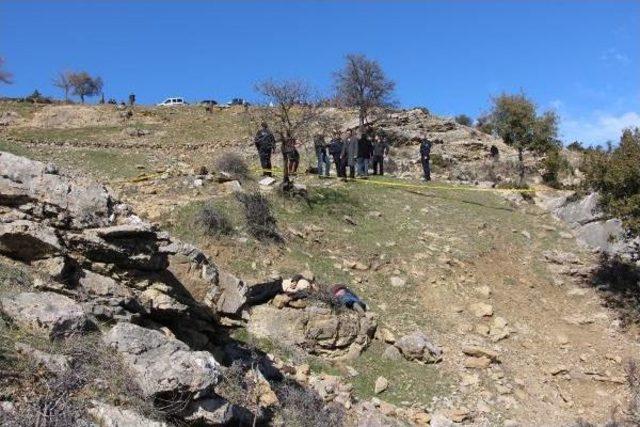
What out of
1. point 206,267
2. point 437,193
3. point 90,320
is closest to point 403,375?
point 206,267

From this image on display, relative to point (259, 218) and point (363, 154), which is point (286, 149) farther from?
point (363, 154)

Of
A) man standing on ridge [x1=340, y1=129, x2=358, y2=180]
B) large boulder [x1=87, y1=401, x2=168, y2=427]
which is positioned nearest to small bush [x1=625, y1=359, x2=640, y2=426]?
large boulder [x1=87, y1=401, x2=168, y2=427]

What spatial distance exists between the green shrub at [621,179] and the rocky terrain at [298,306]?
190 cm

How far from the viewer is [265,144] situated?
1714 cm

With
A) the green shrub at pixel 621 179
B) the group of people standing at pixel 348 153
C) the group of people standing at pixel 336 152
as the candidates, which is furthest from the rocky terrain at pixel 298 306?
the green shrub at pixel 621 179

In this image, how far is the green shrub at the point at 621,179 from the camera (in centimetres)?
1307

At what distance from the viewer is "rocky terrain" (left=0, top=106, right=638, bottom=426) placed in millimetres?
5773

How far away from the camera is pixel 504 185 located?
22.0 metres

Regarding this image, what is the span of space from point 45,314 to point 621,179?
1209cm

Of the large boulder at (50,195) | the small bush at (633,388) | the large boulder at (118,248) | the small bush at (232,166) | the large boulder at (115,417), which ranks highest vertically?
the small bush at (232,166)

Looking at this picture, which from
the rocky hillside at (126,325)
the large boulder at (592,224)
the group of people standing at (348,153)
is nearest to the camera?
the rocky hillside at (126,325)

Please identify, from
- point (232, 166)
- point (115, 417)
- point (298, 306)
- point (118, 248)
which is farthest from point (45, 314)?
point (232, 166)

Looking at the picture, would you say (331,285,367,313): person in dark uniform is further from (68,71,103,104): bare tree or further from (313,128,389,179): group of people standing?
(68,71,103,104): bare tree

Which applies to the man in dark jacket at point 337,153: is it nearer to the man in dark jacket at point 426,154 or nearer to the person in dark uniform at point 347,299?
the man in dark jacket at point 426,154
